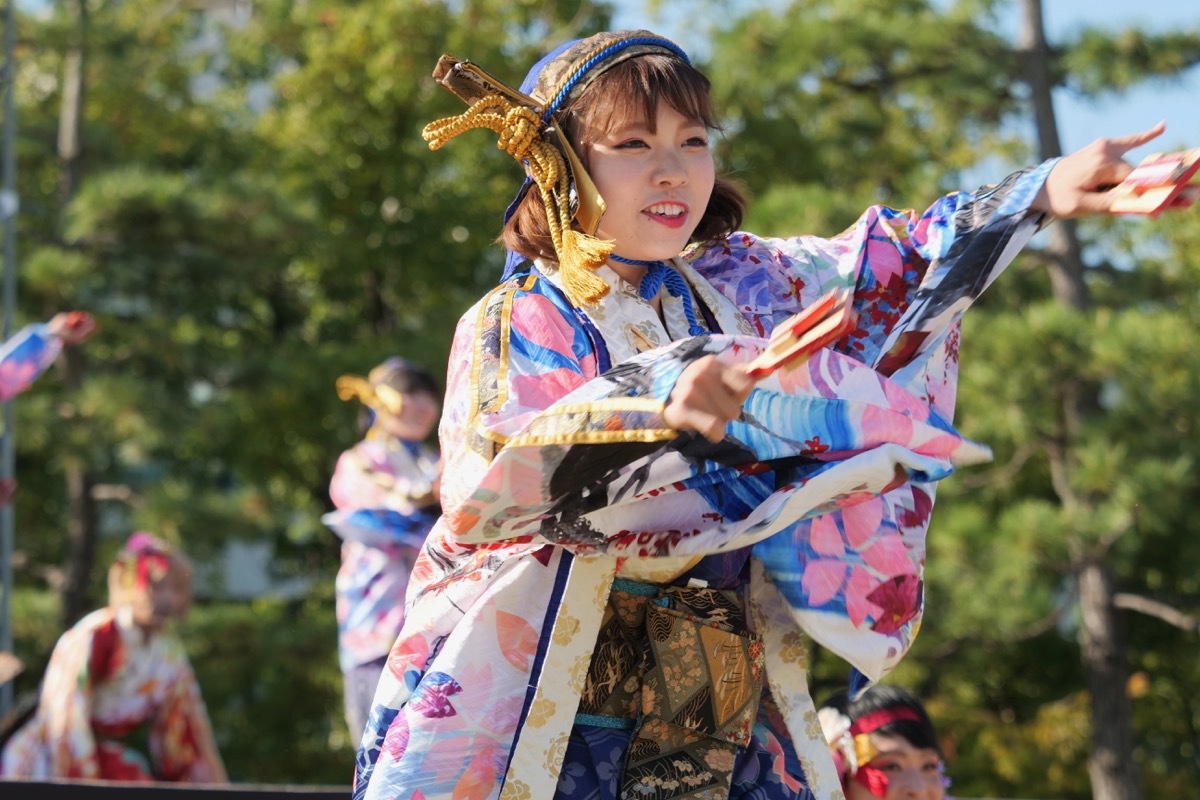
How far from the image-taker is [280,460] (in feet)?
31.7

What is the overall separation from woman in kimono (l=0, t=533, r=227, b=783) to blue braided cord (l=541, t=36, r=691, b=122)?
4.01 m

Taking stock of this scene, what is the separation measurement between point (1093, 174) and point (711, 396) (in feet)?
2.08

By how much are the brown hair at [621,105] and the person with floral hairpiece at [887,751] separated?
144 centimetres

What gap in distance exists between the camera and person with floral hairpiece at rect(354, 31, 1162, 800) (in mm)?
1620

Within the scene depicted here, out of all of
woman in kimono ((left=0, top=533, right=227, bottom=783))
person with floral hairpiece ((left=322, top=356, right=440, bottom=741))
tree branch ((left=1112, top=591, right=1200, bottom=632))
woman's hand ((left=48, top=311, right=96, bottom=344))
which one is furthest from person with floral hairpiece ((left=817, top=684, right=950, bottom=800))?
tree branch ((left=1112, top=591, right=1200, bottom=632))

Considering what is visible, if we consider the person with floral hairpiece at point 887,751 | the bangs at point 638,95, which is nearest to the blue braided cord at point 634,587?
the bangs at point 638,95

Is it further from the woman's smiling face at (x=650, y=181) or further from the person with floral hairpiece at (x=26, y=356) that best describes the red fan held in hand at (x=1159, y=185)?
the person with floral hairpiece at (x=26, y=356)

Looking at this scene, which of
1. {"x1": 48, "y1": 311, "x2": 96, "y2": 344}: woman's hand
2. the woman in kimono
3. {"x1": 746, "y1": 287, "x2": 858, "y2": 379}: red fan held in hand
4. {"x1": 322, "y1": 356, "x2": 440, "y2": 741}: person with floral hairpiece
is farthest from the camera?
the woman in kimono

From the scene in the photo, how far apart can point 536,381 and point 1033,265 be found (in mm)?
6739

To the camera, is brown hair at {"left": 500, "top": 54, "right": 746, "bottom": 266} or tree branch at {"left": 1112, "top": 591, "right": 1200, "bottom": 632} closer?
brown hair at {"left": 500, "top": 54, "right": 746, "bottom": 266}

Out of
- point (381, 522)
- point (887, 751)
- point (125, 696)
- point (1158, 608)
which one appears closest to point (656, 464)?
point (887, 751)

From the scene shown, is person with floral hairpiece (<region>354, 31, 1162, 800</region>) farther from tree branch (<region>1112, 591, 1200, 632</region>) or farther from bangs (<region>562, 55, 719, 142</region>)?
tree branch (<region>1112, 591, 1200, 632</region>)

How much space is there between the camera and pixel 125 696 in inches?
217

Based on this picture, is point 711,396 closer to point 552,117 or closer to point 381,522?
point 552,117
